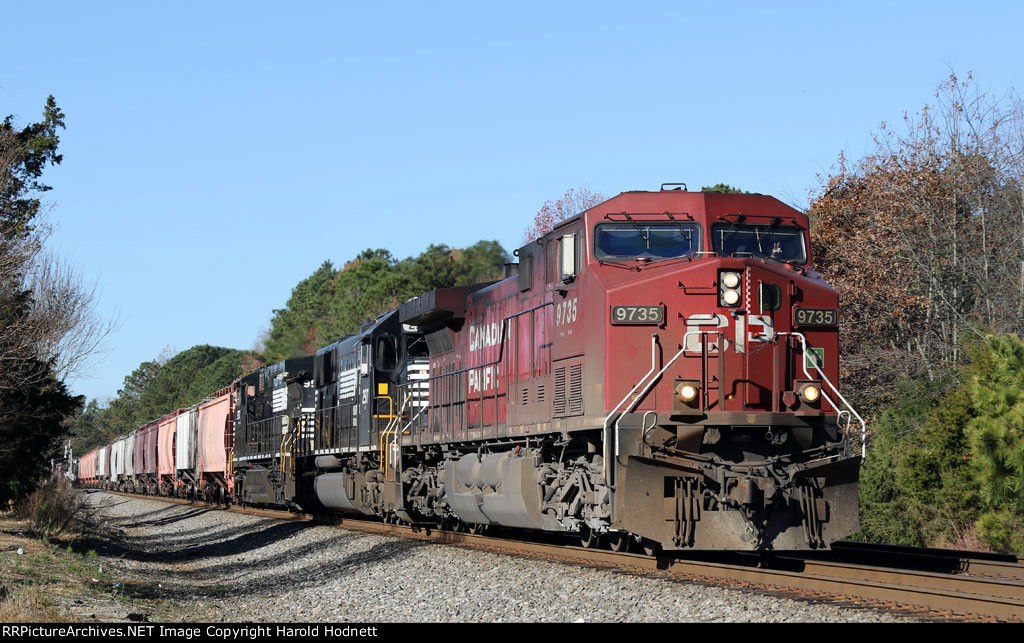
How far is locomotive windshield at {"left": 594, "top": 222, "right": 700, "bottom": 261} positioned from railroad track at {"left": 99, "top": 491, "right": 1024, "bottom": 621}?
331 centimetres

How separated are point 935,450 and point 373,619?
514 inches

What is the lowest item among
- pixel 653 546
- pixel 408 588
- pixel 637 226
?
pixel 408 588

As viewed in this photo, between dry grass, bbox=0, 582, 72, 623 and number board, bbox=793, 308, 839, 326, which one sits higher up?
number board, bbox=793, 308, 839, 326

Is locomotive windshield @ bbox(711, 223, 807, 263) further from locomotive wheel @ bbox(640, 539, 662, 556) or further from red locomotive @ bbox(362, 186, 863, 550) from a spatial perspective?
locomotive wheel @ bbox(640, 539, 662, 556)

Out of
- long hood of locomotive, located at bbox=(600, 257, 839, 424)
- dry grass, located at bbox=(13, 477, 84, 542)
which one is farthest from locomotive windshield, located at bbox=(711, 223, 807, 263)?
dry grass, located at bbox=(13, 477, 84, 542)

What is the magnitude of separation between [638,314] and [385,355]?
9779mm

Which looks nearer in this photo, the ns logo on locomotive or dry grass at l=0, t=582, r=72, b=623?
dry grass at l=0, t=582, r=72, b=623

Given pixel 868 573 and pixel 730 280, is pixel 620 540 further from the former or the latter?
pixel 730 280

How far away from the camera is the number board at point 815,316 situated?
38.0 ft

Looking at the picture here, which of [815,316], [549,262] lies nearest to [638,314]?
[815,316]

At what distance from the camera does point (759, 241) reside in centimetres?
1202

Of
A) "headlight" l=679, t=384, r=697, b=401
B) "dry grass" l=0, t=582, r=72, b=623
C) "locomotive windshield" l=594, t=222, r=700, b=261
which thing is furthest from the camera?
"locomotive windshield" l=594, t=222, r=700, b=261

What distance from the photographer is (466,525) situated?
1820 cm

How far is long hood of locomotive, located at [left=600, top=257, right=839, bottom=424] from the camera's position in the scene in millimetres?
11250
